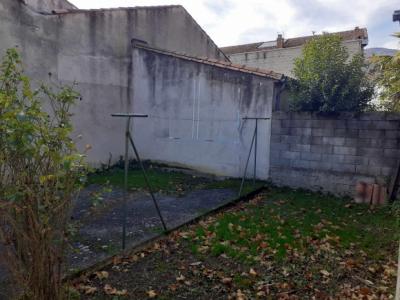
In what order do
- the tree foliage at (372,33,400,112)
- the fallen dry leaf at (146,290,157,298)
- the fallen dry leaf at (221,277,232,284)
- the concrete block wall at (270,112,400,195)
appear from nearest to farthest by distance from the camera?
the fallen dry leaf at (146,290,157,298), the fallen dry leaf at (221,277,232,284), the tree foliage at (372,33,400,112), the concrete block wall at (270,112,400,195)

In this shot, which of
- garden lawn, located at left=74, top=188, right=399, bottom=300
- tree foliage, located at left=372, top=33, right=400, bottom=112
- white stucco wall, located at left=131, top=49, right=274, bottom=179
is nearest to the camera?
garden lawn, located at left=74, top=188, right=399, bottom=300

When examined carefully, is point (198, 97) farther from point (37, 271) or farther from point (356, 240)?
point (37, 271)

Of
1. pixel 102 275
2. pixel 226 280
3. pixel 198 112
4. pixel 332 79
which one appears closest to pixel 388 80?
pixel 332 79

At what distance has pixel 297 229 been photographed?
514 cm

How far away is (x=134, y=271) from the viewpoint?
3799mm

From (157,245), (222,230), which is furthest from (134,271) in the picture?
(222,230)

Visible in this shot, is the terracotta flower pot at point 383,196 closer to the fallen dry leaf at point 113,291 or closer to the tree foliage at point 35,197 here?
the fallen dry leaf at point 113,291

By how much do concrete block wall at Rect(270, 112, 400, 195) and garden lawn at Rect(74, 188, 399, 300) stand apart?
1.29 metres

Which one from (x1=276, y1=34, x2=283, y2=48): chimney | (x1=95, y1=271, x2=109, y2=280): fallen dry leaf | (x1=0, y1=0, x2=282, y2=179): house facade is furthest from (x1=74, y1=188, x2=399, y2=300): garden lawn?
(x1=276, y1=34, x2=283, y2=48): chimney

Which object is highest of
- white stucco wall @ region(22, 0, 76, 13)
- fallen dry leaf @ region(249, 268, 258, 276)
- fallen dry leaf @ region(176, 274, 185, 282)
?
white stucco wall @ region(22, 0, 76, 13)

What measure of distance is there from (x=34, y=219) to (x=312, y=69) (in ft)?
22.6

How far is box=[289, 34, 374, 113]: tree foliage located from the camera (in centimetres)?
705

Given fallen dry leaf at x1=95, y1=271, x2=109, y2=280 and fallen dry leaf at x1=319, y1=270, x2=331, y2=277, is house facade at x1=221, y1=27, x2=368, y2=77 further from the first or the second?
fallen dry leaf at x1=95, y1=271, x2=109, y2=280

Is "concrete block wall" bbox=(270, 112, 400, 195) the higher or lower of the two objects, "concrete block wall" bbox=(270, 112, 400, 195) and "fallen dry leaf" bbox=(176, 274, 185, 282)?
the higher
